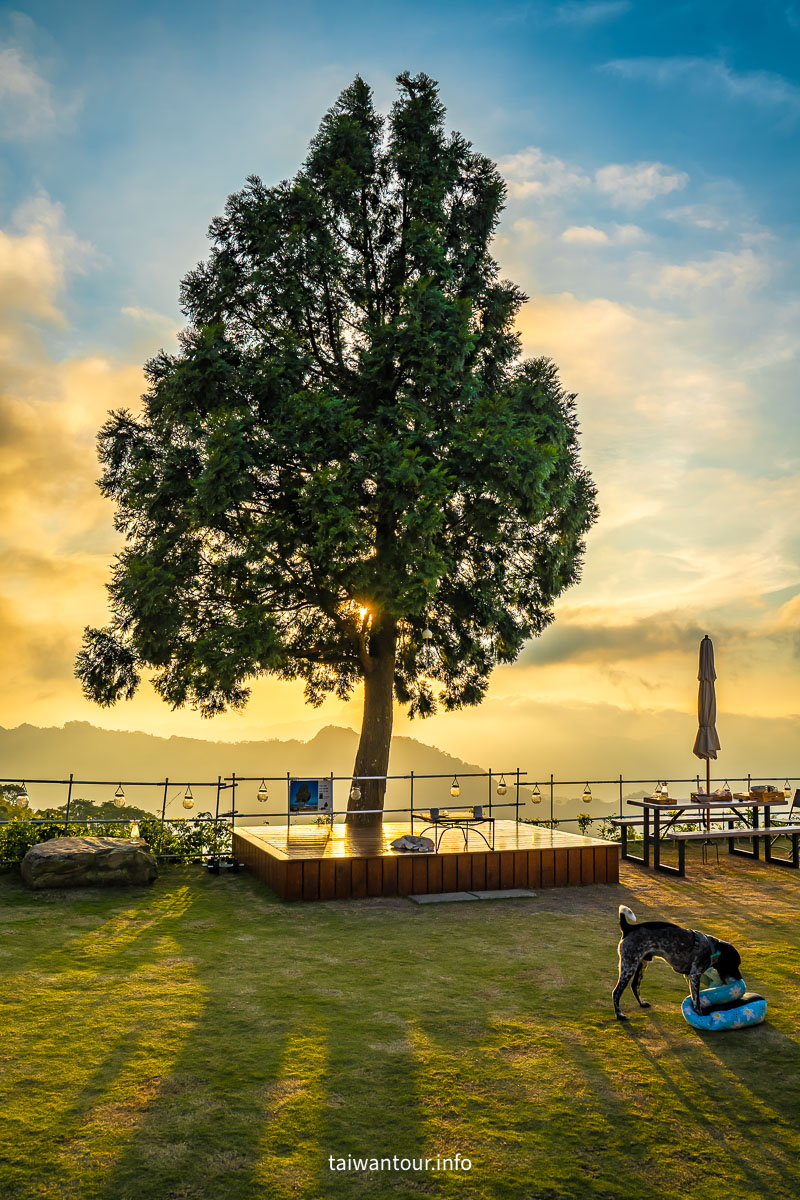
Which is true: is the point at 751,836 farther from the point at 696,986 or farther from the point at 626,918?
the point at 626,918

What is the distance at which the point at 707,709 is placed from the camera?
46.9 feet

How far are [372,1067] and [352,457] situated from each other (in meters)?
12.9

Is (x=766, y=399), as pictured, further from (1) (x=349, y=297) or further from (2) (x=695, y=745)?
(1) (x=349, y=297)

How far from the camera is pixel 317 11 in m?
14.5

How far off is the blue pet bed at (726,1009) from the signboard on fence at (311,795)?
758cm

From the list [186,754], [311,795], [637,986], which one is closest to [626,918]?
[637,986]

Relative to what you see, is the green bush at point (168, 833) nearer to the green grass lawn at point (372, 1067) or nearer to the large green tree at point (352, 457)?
the large green tree at point (352, 457)

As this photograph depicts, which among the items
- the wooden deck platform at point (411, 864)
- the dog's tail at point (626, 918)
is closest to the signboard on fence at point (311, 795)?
the wooden deck platform at point (411, 864)

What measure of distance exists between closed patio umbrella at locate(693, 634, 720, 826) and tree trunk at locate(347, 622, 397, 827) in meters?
6.74

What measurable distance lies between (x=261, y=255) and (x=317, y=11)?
15.6ft

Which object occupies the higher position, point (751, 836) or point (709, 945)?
point (709, 945)

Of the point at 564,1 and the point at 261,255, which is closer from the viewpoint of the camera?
the point at 564,1

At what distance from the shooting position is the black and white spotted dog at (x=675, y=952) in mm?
6262

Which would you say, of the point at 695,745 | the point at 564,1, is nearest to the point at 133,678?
the point at 695,745
